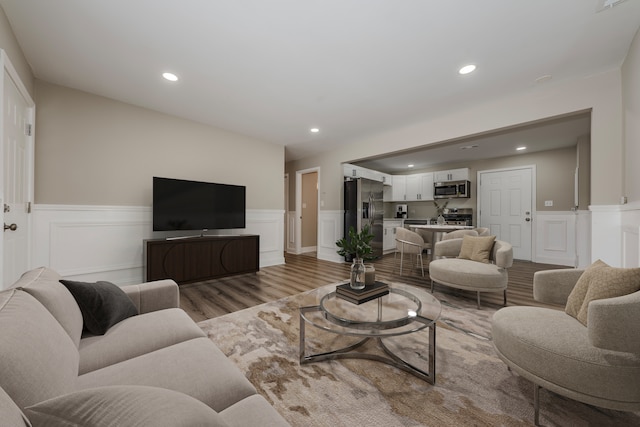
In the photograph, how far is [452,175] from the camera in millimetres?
6316

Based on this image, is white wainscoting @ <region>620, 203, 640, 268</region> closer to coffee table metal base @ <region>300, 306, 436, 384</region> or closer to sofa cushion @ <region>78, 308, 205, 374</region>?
coffee table metal base @ <region>300, 306, 436, 384</region>

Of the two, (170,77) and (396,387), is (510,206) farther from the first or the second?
(170,77)

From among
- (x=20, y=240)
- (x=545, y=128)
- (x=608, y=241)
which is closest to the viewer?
(x=20, y=240)

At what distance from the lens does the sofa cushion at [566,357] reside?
1.03 m

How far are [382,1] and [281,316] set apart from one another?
2652mm

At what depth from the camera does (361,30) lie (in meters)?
2.01

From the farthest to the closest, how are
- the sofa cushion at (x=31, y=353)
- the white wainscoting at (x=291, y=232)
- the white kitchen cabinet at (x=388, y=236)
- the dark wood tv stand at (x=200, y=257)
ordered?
the white wainscoting at (x=291, y=232) → the white kitchen cabinet at (x=388, y=236) → the dark wood tv stand at (x=200, y=257) → the sofa cushion at (x=31, y=353)

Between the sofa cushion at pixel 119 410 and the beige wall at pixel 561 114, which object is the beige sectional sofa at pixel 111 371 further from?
the beige wall at pixel 561 114

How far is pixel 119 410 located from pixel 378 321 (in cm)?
136

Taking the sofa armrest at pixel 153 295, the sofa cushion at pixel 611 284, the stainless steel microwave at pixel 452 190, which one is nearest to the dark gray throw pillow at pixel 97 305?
the sofa armrest at pixel 153 295

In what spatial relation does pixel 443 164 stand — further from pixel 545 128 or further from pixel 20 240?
pixel 20 240

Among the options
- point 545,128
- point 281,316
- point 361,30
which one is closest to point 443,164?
point 545,128

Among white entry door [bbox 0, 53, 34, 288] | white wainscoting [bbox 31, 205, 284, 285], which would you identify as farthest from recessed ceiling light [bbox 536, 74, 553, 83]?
white wainscoting [bbox 31, 205, 284, 285]

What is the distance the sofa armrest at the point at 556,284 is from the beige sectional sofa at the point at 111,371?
1.83 metres
